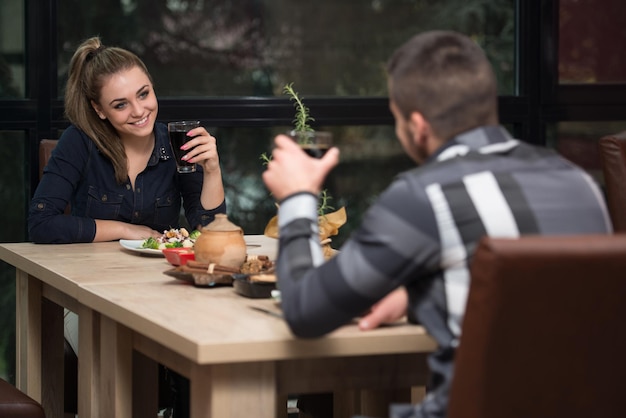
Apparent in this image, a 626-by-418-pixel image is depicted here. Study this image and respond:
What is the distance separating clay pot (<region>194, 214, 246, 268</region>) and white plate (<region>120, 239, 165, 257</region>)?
1.32 ft

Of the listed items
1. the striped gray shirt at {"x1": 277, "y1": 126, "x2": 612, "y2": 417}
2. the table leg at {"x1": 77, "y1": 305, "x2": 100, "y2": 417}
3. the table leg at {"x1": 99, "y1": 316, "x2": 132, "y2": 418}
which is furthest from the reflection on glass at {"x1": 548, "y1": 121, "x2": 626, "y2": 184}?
the striped gray shirt at {"x1": 277, "y1": 126, "x2": 612, "y2": 417}

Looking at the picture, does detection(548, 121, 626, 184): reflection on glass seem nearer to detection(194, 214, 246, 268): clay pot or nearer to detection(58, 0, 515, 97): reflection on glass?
detection(58, 0, 515, 97): reflection on glass

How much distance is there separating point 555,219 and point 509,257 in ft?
0.69

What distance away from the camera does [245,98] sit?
444 centimetres

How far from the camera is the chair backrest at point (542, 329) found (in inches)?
58.4

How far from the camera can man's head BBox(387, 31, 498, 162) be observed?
5.51 ft

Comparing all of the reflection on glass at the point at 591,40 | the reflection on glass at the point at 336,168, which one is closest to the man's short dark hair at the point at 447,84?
the reflection on glass at the point at 336,168

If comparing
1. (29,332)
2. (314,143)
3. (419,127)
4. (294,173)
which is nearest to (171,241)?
(29,332)

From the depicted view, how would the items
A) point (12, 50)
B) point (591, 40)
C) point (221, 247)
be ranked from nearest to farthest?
1. point (221, 247)
2. point (12, 50)
3. point (591, 40)

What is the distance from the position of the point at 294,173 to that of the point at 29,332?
1497mm

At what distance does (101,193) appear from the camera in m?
3.39

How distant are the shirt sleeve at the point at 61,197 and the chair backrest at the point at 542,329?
185 centimetres

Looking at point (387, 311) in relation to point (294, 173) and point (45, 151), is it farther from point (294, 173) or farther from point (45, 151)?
point (45, 151)

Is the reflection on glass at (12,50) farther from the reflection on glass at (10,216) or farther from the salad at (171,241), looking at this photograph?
the salad at (171,241)
